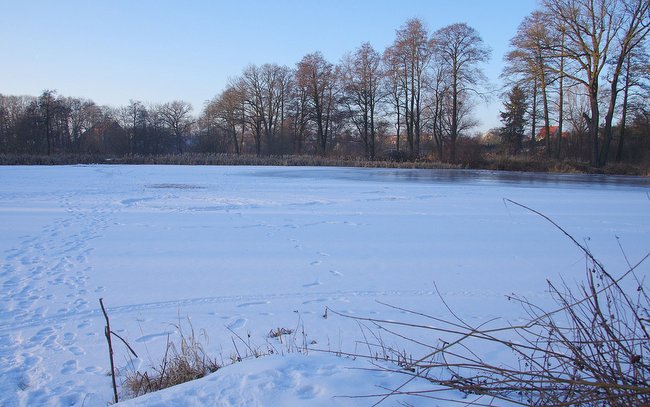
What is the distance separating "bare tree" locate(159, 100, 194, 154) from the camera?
216 feet

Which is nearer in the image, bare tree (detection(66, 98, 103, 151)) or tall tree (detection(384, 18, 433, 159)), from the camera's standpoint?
tall tree (detection(384, 18, 433, 159))

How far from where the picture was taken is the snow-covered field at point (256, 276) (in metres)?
2.88

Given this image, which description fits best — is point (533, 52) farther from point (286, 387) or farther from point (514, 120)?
point (286, 387)

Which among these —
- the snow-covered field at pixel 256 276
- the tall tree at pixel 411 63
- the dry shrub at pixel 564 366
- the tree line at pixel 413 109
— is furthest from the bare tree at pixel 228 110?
the dry shrub at pixel 564 366

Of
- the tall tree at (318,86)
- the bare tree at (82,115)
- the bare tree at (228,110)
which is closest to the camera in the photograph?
the tall tree at (318,86)

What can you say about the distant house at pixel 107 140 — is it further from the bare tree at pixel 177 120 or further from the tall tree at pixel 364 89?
the tall tree at pixel 364 89

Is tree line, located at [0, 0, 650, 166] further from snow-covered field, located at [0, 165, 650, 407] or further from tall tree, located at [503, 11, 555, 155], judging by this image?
snow-covered field, located at [0, 165, 650, 407]

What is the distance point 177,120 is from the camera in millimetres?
66500

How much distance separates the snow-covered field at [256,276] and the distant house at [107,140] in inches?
1932

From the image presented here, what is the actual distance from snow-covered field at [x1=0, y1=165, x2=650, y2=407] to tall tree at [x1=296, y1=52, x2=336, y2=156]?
113 ft

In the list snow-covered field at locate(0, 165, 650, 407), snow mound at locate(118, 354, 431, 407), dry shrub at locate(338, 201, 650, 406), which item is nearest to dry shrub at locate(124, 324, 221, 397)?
snow-covered field at locate(0, 165, 650, 407)

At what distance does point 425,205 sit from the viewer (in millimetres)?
12438

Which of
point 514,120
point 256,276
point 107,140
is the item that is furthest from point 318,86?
point 256,276

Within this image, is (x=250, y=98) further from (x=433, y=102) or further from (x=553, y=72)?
(x=553, y=72)
